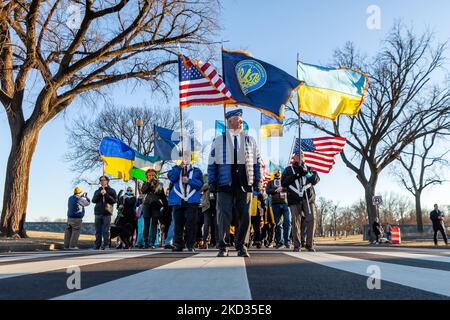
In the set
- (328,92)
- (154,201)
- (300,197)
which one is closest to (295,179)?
(300,197)

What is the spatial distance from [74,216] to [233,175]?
28.3 feet

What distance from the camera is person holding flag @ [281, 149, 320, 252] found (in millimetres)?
8484

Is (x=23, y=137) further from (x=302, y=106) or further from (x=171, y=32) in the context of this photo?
(x=302, y=106)

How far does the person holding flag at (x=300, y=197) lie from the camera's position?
334 inches

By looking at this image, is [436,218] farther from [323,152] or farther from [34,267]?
[34,267]

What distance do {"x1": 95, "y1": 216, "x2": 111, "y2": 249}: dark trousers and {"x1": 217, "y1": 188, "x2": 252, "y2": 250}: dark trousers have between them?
6539 millimetres

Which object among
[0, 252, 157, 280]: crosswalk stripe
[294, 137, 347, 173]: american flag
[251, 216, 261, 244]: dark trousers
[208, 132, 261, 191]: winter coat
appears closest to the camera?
[0, 252, 157, 280]: crosswalk stripe

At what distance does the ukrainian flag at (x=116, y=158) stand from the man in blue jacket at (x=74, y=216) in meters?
2.52

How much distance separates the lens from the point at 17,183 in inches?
591

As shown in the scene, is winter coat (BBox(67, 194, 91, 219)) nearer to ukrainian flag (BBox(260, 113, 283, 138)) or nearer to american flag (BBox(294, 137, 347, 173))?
ukrainian flag (BBox(260, 113, 283, 138))

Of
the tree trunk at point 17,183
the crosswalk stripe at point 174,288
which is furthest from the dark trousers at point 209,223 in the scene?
the crosswalk stripe at point 174,288

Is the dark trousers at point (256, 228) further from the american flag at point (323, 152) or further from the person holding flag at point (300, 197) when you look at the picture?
the american flag at point (323, 152)

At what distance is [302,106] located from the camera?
12938 mm

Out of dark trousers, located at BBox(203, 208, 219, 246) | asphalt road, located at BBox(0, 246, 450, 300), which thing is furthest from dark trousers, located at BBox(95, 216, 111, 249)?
asphalt road, located at BBox(0, 246, 450, 300)
